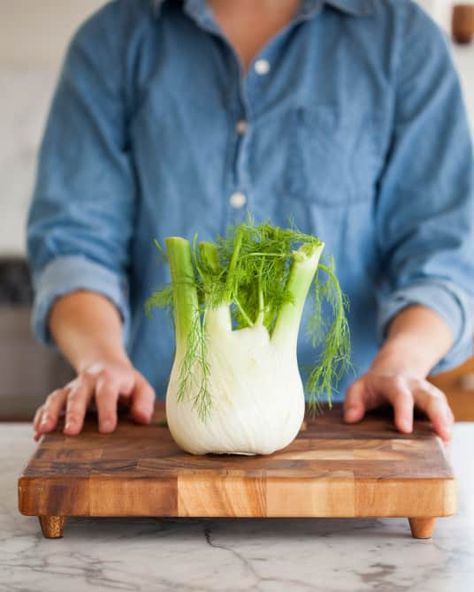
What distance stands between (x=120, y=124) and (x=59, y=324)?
38cm

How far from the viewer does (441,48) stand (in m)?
1.72

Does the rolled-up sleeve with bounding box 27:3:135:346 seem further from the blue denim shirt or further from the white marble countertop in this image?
the white marble countertop

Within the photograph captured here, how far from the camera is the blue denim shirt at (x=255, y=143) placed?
5.59 ft

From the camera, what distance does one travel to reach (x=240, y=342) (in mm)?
1110

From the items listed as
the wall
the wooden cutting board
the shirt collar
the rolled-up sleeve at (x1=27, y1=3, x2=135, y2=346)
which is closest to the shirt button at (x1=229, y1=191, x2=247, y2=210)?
the rolled-up sleeve at (x1=27, y1=3, x2=135, y2=346)

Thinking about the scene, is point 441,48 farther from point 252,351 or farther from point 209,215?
point 252,351

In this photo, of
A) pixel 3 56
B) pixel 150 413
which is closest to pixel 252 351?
pixel 150 413

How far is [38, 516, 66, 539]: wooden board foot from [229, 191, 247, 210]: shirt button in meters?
0.75

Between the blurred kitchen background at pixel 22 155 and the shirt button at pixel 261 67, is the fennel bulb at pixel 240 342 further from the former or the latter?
the blurred kitchen background at pixel 22 155

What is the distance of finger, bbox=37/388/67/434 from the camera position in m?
1.26

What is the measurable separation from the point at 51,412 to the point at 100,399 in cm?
6

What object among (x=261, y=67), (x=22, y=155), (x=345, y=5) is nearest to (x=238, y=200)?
(x=261, y=67)

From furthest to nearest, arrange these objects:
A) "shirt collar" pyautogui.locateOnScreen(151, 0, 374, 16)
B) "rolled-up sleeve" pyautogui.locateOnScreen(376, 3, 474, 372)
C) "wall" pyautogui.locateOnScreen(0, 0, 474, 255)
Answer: "wall" pyautogui.locateOnScreen(0, 0, 474, 255) → "shirt collar" pyautogui.locateOnScreen(151, 0, 374, 16) → "rolled-up sleeve" pyautogui.locateOnScreen(376, 3, 474, 372)

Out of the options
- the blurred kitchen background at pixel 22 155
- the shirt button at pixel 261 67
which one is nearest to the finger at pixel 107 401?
the shirt button at pixel 261 67
